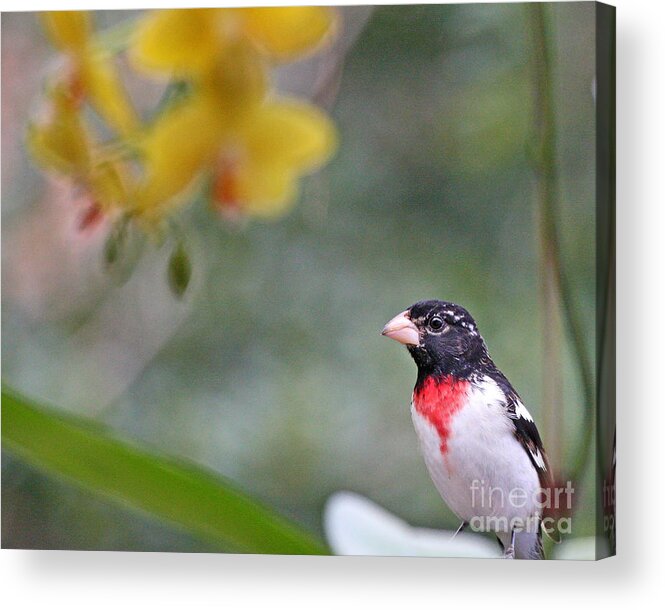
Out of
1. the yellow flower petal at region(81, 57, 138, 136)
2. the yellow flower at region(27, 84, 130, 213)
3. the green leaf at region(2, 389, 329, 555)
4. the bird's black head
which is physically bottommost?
the green leaf at region(2, 389, 329, 555)

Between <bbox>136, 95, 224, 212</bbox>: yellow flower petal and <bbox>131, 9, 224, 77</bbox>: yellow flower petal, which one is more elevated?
<bbox>131, 9, 224, 77</bbox>: yellow flower petal

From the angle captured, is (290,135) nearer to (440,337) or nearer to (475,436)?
(440,337)

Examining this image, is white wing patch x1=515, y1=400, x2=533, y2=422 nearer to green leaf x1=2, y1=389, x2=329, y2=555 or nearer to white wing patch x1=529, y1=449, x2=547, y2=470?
white wing patch x1=529, y1=449, x2=547, y2=470

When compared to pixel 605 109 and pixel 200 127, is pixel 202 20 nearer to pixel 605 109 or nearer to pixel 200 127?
pixel 200 127

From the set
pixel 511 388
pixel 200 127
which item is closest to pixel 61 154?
pixel 200 127

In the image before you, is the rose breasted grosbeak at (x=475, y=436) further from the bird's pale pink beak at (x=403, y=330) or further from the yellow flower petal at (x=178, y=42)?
the yellow flower petal at (x=178, y=42)

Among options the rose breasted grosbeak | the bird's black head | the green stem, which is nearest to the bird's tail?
the rose breasted grosbeak

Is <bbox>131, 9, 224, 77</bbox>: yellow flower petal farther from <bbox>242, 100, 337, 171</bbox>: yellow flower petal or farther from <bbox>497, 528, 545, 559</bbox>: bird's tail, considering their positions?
<bbox>497, 528, 545, 559</bbox>: bird's tail

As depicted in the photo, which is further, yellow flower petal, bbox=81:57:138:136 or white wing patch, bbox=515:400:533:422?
yellow flower petal, bbox=81:57:138:136
